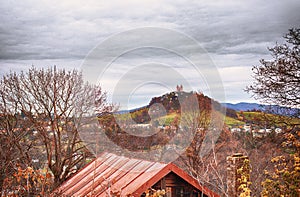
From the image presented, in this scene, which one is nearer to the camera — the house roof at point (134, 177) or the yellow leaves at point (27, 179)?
the yellow leaves at point (27, 179)

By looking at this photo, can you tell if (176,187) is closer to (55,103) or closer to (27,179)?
(27,179)

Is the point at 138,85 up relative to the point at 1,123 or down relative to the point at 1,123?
up

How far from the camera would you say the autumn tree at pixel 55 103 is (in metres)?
14.9

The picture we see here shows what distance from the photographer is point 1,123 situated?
43.8 ft

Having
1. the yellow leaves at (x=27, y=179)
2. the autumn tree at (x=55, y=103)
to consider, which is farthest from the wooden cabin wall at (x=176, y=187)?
the autumn tree at (x=55, y=103)

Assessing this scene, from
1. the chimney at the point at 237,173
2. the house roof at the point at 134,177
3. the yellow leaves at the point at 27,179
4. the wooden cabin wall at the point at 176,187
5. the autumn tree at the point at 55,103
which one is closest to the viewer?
the yellow leaves at the point at 27,179

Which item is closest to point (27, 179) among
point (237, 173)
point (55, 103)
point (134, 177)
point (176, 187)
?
point (134, 177)

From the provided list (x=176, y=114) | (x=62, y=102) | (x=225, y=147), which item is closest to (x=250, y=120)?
(x=225, y=147)

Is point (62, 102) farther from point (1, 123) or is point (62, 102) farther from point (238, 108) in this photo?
point (238, 108)

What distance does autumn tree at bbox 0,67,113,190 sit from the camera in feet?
49.0

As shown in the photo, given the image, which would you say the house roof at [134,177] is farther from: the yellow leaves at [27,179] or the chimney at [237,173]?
the chimney at [237,173]

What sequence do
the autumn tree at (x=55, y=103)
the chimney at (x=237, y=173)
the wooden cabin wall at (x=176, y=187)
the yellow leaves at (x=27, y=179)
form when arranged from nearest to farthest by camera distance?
the yellow leaves at (x=27, y=179) → the wooden cabin wall at (x=176, y=187) → the chimney at (x=237, y=173) → the autumn tree at (x=55, y=103)

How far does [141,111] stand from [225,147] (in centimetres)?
906

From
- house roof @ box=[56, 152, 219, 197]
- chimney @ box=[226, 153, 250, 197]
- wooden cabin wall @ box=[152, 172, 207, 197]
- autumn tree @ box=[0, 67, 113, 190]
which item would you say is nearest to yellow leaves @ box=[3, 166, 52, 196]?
house roof @ box=[56, 152, 219, 197]
